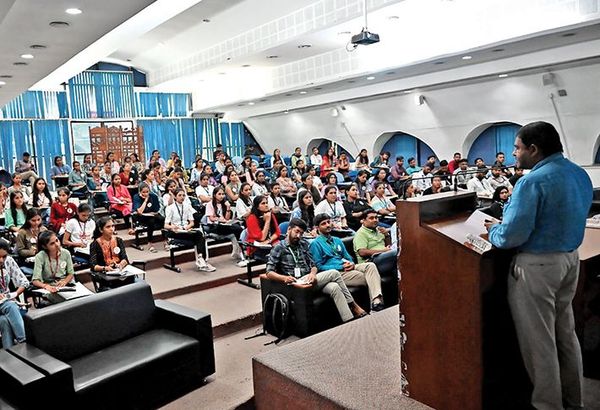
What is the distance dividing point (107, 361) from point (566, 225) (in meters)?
2.70

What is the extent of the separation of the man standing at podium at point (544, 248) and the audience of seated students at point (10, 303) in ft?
10.7

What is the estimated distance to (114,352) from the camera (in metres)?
3.31

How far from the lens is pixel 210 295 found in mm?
5191

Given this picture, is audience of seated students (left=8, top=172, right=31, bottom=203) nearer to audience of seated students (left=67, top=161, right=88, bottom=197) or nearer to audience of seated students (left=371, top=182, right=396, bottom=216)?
audience of seated students (left=67, top=161, right=88, bottom=197)

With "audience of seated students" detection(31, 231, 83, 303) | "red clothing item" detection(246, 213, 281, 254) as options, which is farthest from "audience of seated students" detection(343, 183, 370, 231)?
"audience of seated students" detection(31, 231, 83, 303)

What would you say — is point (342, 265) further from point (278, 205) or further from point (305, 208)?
point (278, 205)

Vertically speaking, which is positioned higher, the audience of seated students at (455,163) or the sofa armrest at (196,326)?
the audience of seated students at (455,163)

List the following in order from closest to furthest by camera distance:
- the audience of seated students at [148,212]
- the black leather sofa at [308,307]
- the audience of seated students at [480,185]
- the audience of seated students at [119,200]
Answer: the black leather sofa at [308,307] < the audience of seated students at [148,212] < the audience of seated students at [119,200] < the audience of seated students at [480,185]

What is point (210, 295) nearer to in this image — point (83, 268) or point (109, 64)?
point (83, 268)

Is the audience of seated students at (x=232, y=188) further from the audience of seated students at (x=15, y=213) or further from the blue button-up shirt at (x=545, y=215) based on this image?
the blue button-up shirt at (x=545, y=215)

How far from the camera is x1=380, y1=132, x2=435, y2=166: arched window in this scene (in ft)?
41.5

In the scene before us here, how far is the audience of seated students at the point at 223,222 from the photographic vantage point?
624 cm

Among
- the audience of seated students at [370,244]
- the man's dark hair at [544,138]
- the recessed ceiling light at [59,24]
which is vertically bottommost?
the audience of seated students at [370,244]

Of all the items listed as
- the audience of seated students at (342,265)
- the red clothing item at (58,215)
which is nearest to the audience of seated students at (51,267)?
the red clothing item at (58,215)
